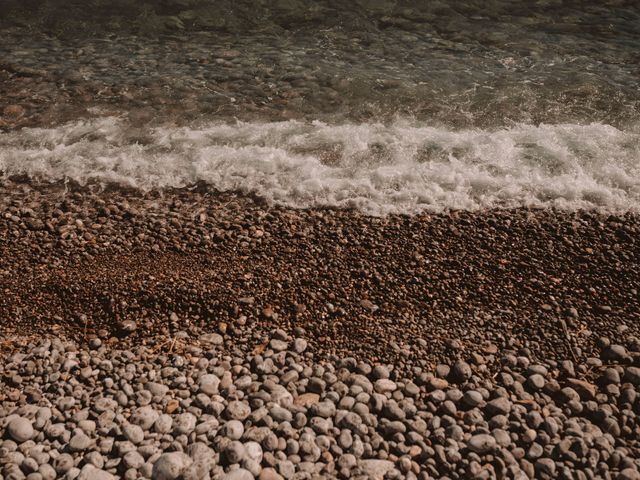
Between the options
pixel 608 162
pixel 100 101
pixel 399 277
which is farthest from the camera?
pixel 100 101

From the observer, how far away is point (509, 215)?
6613 mm

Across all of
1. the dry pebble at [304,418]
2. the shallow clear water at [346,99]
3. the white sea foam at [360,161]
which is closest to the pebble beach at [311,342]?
the dry pebble at [304,418]

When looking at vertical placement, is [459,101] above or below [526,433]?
above

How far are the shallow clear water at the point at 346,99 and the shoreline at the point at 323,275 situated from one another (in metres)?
0.58

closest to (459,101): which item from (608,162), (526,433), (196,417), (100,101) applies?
(608,162)

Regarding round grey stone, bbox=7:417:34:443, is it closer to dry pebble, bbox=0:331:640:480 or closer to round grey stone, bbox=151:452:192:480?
dry pebble, bbox=0:331:640:480

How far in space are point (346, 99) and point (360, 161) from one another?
2075 millimetres

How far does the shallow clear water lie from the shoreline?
1.90 ft

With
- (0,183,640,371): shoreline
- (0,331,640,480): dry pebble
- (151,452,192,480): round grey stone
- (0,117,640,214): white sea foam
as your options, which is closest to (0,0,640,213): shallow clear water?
(0,117,640,214): white sea foam

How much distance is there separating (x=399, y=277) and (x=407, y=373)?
1206 mm

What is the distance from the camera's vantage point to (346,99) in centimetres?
947

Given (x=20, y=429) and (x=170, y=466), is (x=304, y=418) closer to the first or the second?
(x=170, y=466)

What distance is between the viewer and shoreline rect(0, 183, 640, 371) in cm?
510

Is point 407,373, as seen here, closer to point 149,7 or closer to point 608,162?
point 608,162
